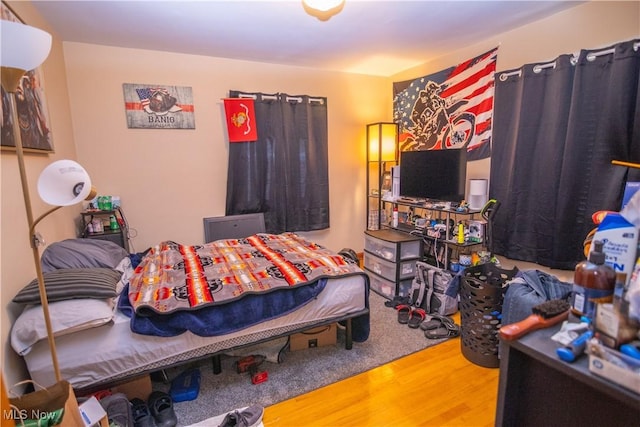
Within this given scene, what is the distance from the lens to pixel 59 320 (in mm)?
1464

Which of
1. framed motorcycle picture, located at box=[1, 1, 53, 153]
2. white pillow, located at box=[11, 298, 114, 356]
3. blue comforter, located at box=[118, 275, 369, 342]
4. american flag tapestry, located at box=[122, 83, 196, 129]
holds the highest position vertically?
american flag tapestry, located at box=[122, 83, 196, 129]

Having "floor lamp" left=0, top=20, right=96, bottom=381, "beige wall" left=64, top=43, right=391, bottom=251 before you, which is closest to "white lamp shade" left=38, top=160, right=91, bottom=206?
"floor lamp" left=0, top=20, right=96, bottom=381

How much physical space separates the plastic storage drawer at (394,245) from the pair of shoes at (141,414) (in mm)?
2210

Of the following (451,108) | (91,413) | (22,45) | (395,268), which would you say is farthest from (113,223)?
(451,108)

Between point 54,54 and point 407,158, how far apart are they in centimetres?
330

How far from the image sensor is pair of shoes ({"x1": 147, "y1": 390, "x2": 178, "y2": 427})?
1631 mm

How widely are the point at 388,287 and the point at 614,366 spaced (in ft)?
8.14

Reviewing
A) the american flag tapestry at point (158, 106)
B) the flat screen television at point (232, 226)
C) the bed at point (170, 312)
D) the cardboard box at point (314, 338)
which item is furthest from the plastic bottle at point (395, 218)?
the american flag tapestry at point (158, 106)

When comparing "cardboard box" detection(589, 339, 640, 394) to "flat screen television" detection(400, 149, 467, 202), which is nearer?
"cardboard box" detection(589, 339, 640, 394)

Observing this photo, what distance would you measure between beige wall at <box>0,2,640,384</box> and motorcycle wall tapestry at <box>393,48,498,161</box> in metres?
0.13

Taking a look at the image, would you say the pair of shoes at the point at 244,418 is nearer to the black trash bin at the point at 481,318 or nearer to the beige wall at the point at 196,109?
the black trash bin at the point at 481,318

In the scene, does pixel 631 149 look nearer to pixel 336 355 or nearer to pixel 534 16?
pixel 534 16

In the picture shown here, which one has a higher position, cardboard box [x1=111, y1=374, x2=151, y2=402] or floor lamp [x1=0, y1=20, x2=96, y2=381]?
floor lamp [x1=0, y1=20, x2=96, y2=381]

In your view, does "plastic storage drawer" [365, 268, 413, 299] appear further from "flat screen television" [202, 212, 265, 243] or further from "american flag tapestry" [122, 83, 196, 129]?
"american flag tapestry" [122, 83, 196, 129]
